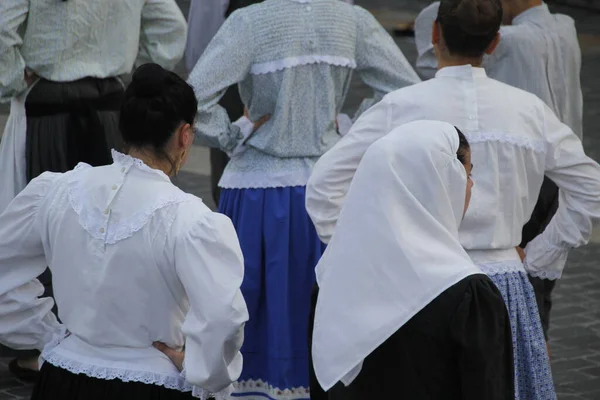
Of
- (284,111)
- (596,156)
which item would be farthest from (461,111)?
(596,156)

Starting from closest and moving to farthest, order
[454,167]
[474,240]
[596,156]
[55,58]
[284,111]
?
1. [454,167]
2. [474,240]
3. [284,111]
4. [55,58]
5. [596,156]

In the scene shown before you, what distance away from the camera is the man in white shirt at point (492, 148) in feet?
12.5

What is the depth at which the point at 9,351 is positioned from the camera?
5.45 meters

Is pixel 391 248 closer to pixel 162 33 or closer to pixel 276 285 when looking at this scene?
pixel 276 285

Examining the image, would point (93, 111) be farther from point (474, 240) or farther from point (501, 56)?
point (474, 240)

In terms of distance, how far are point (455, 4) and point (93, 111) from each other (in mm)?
2083

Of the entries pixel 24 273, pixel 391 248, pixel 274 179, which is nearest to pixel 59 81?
pixel 274 179

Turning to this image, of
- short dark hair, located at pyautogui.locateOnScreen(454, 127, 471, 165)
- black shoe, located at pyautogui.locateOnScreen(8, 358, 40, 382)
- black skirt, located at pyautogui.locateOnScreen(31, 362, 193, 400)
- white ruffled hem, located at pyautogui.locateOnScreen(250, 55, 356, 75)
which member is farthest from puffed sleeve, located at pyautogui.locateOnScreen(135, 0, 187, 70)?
short dark hair, located at pyautogui.locateOnScreen(454, 127, 471, 165)

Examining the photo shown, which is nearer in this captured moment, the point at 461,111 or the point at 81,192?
the point at 81,192

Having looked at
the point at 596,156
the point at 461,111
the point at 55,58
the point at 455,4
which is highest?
the point at 455,4

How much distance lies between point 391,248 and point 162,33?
3.22 metres

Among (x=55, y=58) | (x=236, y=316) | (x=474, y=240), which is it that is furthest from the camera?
(x=55, y=58)

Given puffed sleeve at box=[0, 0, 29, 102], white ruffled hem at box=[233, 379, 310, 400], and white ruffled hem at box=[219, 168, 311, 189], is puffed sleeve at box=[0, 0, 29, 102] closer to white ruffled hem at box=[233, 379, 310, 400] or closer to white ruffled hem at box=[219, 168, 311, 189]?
white ruffled hem at box=[219, 168, 311, 189]

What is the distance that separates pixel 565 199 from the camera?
4137mm
